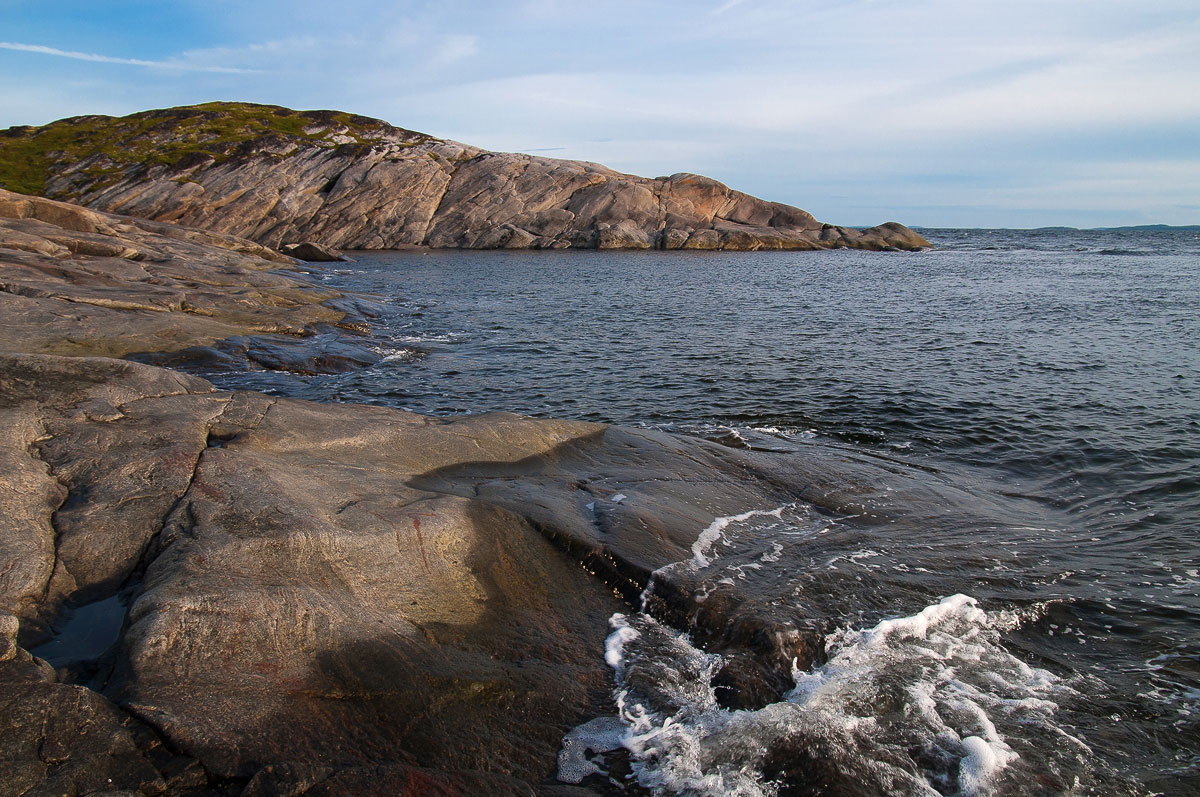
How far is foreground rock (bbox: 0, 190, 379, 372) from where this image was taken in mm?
21312

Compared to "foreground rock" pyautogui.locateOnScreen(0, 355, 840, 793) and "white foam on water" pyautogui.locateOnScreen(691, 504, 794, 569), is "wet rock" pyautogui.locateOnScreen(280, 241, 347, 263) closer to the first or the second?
"foreground rock" pyautogui.locateOnScreen(0, 355, 840, 793)

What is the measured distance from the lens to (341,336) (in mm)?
29859

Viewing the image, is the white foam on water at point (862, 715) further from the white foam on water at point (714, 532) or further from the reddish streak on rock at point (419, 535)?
the reddish streak on rock at point (419, 535)

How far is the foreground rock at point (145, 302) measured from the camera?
21312mm

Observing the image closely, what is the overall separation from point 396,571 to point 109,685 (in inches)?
123

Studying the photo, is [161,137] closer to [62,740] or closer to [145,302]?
[145,302]

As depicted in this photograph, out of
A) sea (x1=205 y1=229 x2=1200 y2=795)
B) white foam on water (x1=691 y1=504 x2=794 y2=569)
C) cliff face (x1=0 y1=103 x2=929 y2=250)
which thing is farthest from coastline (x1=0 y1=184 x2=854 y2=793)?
cliff face (x1=0 y1=103 x2=929 y2=250)

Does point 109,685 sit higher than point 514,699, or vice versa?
point 109,685

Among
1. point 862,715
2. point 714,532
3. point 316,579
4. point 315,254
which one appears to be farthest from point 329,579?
point 315,254

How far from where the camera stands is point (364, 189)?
91.6 meters

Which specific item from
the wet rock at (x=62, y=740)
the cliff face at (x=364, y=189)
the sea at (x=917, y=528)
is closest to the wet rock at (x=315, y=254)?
the cliff face at (x=364, y=189)

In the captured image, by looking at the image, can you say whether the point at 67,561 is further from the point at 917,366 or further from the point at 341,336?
the point at 917,366

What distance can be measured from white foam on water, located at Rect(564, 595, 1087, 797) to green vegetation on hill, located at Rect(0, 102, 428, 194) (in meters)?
99.8

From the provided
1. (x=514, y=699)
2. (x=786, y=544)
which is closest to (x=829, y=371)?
(x=786, y=544)
